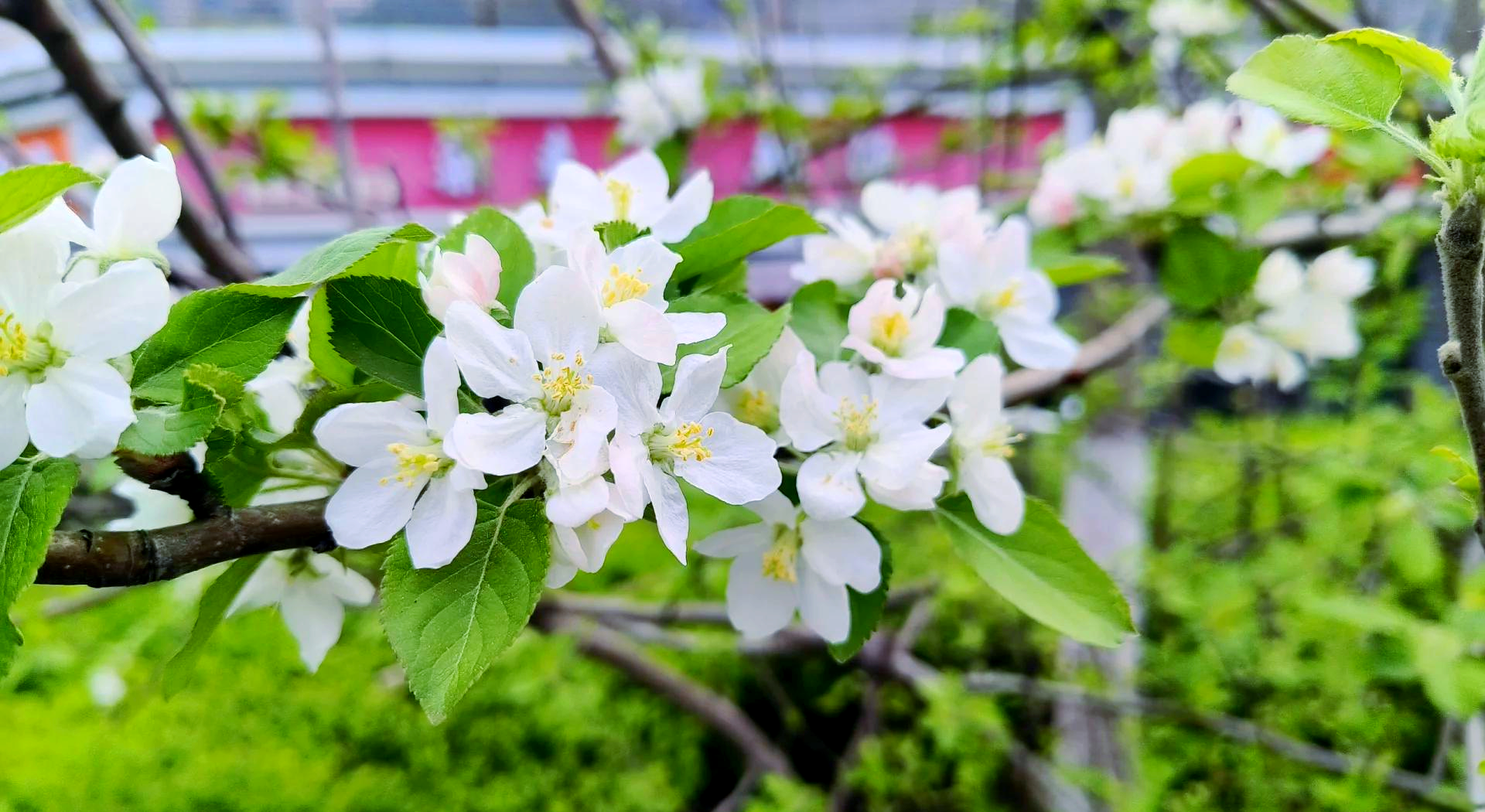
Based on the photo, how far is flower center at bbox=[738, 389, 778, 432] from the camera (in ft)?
1.61

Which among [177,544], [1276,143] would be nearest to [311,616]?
[177,544]

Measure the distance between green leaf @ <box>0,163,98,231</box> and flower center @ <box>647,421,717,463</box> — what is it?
0.24 metres

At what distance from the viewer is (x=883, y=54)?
3023 millimetres

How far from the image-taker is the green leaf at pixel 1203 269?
852mm

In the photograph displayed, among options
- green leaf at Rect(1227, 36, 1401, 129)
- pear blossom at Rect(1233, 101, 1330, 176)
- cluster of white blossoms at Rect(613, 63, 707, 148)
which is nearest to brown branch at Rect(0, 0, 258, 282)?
cluster of white blossoms at Rect(613, 63, 707, 148)

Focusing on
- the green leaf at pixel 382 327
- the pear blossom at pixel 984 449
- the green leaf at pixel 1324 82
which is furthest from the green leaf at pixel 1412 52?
the green leaf at pixel 382 327

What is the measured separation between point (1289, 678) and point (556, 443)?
139 cm

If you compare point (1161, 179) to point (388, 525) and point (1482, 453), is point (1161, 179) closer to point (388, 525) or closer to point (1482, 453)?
point (1482, 453)

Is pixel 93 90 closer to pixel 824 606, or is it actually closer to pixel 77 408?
pixel 77 408

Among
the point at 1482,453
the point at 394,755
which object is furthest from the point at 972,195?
the point at 394,755

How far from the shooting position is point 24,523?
34 centimetres

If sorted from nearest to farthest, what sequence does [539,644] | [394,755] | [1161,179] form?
[1161,179]
[539,644]
[394,755]

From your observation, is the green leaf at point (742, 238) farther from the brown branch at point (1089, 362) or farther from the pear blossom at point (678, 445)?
the brown branch at point (1089, 362)

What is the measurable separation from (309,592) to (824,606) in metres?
0.29
